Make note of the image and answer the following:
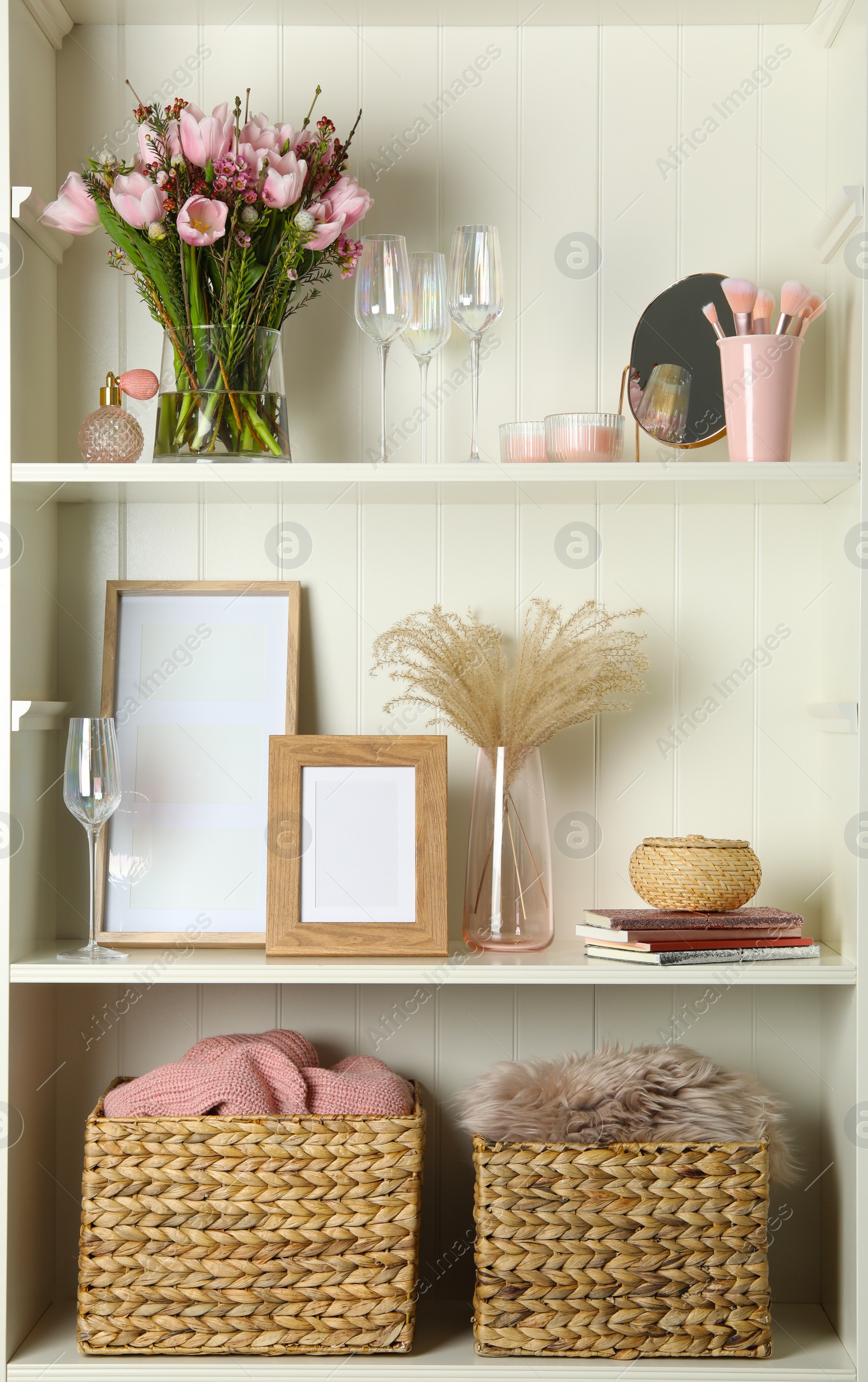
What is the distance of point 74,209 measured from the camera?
1398 mm

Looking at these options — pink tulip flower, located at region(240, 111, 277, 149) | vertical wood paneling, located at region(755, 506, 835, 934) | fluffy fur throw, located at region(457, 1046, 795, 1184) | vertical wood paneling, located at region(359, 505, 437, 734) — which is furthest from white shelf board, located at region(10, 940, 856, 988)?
pink tulip flower, located at region(240, 111, 277, 149)

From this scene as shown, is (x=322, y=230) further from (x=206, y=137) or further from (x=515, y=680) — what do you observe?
(x=515, y=680)

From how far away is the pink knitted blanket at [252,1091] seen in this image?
1326 millimetres

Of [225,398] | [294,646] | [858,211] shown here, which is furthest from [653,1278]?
[858,211]

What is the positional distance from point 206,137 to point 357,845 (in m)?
0.88

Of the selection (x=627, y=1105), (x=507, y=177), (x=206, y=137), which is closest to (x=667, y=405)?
(x=507, y=177)

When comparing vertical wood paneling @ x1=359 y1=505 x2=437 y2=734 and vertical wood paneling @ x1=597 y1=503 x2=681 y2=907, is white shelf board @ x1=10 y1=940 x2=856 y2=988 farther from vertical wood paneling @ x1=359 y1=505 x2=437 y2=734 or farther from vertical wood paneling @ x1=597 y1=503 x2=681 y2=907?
vertical wood paneling @ x1=359 y1=505 x2=437 y2=734

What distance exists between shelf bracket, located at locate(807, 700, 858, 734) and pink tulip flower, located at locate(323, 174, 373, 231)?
857 millimetres

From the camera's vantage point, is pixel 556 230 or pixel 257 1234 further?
pixel 556 230

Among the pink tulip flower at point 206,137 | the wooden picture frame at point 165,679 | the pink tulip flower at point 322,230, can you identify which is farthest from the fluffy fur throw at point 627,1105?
the pink tulip flower at point 206,137

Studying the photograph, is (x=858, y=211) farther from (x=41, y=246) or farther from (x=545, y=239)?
(x=41, y=246)

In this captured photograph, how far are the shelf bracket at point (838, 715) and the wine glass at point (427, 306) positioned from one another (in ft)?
2.27

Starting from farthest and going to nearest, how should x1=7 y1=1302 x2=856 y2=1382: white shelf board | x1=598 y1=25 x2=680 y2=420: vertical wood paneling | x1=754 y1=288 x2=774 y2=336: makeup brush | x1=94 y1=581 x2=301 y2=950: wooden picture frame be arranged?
x1=598 y1=25 x2=680 y2=420: vertical wood paneling
x1=94 y1=581 x2=301 y2=950: wooden picture frame
x1=754 y1=288 x2=774 y2=336: makeup brush
x1=7 y1=1302 x2=856 y2=1382: white shelf board

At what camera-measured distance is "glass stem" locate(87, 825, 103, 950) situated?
1396mm
